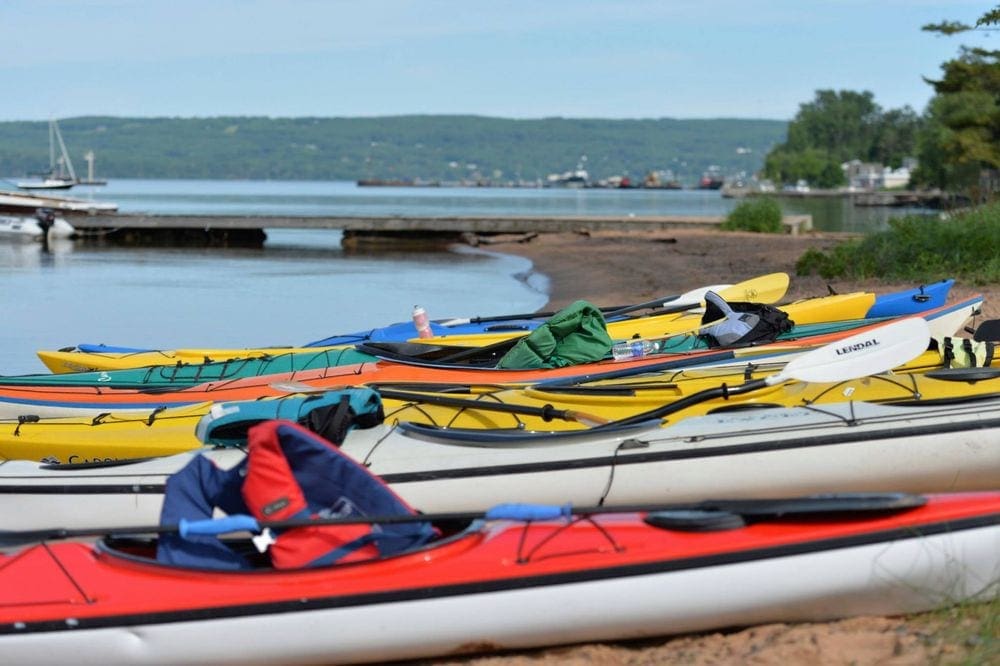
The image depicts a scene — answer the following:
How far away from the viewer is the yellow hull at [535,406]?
22.2ft

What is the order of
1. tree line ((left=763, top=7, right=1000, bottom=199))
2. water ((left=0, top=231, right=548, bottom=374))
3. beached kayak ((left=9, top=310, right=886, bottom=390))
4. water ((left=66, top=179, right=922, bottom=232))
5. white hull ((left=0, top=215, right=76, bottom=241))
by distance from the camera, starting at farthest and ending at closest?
tree line ((left=763, top=7, right=1000, bottom=199)) < water ((left=66, top=179, right=922, bottom=232)) < white hull ((left=0, top=215, right=76, bottom=241)) < water ((left=0, top=231, right=548, bottom=374)) < beached kayak ((left=9, top=310, right=886, bottom=390))

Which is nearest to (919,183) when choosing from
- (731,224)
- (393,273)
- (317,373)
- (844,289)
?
(731,224)

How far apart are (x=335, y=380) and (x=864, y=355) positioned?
149 inches

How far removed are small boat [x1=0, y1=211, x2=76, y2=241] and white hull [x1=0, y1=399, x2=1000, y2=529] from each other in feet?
106

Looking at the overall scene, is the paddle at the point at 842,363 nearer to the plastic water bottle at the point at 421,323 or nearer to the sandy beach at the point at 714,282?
the sandy beach at the point at 714,282

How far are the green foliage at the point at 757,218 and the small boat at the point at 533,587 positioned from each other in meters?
27.2

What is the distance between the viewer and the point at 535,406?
7.08 m

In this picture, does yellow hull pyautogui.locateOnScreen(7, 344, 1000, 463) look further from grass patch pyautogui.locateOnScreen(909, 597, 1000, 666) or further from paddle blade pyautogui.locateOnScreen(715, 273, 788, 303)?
paddle blade pyautogui.locateOnScreen(715, 273, 788, 303)

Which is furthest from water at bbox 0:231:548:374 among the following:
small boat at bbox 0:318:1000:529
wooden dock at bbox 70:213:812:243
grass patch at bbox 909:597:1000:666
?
grass patch at bbox 909:597:1000:666

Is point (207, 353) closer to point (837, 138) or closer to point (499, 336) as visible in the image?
point (499, 336)

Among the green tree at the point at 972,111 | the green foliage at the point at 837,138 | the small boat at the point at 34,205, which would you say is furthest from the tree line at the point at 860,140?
the small boat at the point at 34,205

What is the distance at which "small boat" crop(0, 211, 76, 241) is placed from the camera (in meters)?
36.5

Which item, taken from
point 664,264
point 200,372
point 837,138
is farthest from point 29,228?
point 837,138

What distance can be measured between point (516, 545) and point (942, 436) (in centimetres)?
232
